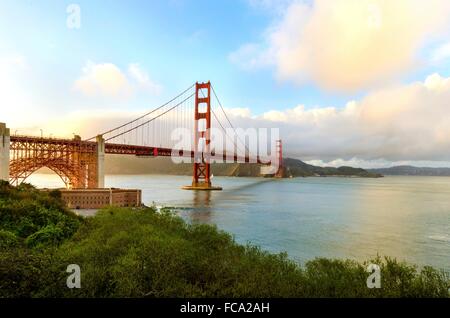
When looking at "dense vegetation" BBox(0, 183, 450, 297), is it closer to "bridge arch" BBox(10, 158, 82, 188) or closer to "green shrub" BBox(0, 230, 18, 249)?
"green shrub" BBox(0, 230, 18, 249)

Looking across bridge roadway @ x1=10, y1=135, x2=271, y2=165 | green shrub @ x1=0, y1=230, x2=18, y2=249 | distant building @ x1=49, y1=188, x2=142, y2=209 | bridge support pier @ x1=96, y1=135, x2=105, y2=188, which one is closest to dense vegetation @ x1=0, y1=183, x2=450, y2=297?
green shrub @ x1=0, y1=230, x2=18, y2=249

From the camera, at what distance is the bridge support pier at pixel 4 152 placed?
1950 inches

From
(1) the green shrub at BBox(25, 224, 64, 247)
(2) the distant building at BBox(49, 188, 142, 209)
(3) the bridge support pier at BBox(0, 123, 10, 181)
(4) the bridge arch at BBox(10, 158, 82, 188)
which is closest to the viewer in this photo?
(1) the green shrub at BBox(25, 224, 64, 247)

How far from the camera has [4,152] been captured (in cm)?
5034

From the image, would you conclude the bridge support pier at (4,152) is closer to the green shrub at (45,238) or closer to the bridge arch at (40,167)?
the bridge arch at (40,167)

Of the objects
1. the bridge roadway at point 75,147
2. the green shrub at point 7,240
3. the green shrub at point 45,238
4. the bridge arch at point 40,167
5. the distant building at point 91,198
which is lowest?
the distant building at point 91,198

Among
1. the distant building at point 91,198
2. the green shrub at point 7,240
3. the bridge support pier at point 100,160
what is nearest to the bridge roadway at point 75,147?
the bridge support pier at point 100,160

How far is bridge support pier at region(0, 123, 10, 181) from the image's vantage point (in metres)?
49.5

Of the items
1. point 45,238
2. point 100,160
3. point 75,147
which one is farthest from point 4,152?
point 45,238

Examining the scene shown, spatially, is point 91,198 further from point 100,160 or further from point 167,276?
point 167,276

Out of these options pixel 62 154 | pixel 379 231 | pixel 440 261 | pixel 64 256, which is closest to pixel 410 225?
pixel 379 231

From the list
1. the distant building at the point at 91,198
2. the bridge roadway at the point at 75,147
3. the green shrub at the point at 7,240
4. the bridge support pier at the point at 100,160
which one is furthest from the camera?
the bridge support pier at the point at 100,160

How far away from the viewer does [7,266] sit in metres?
9.91

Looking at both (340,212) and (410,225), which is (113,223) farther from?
(340,212)
